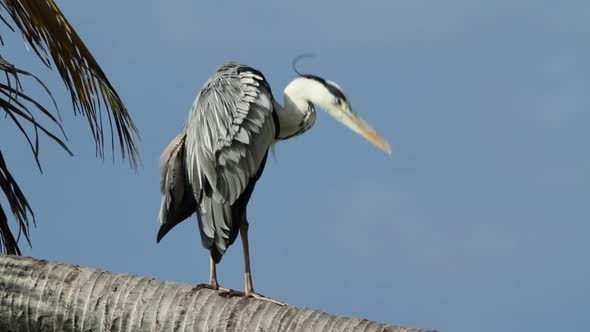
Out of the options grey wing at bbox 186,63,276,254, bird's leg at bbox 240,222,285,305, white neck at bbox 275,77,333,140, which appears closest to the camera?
bird's leg at bbox 240,222,285,305

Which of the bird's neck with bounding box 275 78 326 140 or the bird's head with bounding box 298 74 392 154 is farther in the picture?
the bird's neck with bounding box 275 78 326 140

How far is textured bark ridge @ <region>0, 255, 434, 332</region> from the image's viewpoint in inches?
191

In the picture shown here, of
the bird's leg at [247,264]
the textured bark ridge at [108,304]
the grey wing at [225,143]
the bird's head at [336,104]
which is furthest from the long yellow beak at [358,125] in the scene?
the textured bark ridge at [108,304]

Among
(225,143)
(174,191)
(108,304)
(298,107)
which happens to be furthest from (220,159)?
(108,304)

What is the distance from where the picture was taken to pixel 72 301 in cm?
494

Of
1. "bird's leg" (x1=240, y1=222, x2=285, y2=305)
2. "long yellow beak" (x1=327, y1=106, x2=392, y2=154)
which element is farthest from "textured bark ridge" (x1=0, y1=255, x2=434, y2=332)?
"long yellow beak" (x1=327, y1=106, x2=392, y2=154)

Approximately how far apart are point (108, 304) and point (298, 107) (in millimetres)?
2580

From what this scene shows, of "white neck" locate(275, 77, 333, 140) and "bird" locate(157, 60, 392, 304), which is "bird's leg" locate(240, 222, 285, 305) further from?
"white neck" locate(275, 77, 333, 140)

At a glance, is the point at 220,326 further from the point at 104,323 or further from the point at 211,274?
the point at 211,274

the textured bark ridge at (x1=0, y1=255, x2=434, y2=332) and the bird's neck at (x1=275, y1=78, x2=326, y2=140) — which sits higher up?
the bird's neck at (x1=275, y1=78, x2=326, y2=140)

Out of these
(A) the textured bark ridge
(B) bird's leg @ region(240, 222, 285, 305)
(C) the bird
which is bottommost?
(A) the textured bark ridge

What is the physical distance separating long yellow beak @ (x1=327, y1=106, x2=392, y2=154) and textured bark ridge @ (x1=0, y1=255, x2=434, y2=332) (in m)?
2.15

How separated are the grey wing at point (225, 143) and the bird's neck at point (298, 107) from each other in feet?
1.82

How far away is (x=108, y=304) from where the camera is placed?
4.92m
